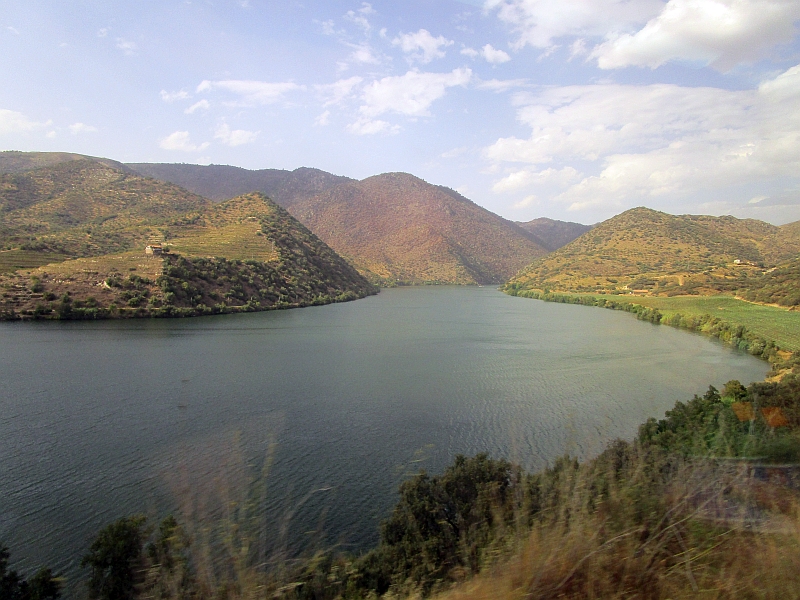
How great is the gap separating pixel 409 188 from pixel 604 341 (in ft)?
517

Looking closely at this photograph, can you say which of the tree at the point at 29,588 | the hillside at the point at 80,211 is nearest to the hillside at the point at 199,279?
the hillside at the point at 80,211

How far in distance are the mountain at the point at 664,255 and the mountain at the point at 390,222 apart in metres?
35.8

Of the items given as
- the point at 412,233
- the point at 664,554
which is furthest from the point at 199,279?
the point at 412,233

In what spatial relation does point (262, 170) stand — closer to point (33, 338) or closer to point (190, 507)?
point (33, 338)

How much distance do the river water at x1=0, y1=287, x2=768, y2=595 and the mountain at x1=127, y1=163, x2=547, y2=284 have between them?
259ft

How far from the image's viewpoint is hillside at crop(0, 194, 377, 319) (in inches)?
1406

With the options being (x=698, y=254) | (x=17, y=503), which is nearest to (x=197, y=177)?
(x=698, y=254)

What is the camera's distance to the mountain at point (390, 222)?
127 metres

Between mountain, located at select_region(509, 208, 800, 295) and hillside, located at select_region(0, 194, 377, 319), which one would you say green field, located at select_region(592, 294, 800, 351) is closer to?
mountain, located at select_region(509, 208, 800, 295)

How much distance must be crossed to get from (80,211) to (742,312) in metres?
81.6

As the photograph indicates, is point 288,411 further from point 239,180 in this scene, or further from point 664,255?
point 239,180

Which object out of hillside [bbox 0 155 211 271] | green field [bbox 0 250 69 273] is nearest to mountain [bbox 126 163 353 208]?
hillside [bbox 0 155 211 271]

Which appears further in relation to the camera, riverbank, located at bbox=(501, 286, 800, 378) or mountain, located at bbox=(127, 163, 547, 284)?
mountain, located at bbox=(127, 163, 547, 284)

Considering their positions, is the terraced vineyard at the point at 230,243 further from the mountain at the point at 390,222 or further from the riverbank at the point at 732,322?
the mountain at the point at 390,222
